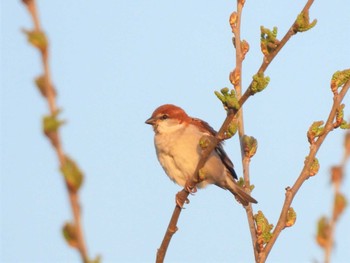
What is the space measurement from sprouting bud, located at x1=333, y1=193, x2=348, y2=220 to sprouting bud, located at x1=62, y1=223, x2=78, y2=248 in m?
0.52

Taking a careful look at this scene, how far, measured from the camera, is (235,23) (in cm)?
502

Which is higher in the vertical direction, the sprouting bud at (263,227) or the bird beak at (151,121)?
the bird beak at (151,121)

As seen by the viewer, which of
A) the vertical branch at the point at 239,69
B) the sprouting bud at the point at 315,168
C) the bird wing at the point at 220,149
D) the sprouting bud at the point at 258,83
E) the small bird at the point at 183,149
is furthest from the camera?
the bird wing at the point at 220,149

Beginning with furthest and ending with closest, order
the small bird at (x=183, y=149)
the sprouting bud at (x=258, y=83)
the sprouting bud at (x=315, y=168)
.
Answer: the small bird at (x=183, y=149) < the sprouting bud at (x=315, y=168) < the sprouting bud at (x=258, y=83)

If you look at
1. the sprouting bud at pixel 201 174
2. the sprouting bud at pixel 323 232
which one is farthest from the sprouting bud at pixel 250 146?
the sprouting bud at pixel 323 232

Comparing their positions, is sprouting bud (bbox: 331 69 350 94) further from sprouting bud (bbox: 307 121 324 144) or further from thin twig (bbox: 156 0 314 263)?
thin twig (bbox: 156 0 314 263)

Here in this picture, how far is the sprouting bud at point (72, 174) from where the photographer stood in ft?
4.03

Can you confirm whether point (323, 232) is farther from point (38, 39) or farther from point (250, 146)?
point (250, 146)

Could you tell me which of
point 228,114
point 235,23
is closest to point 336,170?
point 228,114

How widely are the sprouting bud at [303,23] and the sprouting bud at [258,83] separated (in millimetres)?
363

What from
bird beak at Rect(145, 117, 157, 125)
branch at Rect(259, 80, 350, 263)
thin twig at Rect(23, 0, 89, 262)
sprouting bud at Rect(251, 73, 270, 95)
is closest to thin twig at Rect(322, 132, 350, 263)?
thin twig at Rect(23, 0, 89, 262)

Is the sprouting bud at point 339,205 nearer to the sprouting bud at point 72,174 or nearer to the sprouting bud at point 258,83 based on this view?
the sprouting bud at point 72,174

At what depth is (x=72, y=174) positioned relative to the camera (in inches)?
48.9

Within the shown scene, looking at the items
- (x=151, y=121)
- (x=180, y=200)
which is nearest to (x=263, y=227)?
(x=180, y=200)
